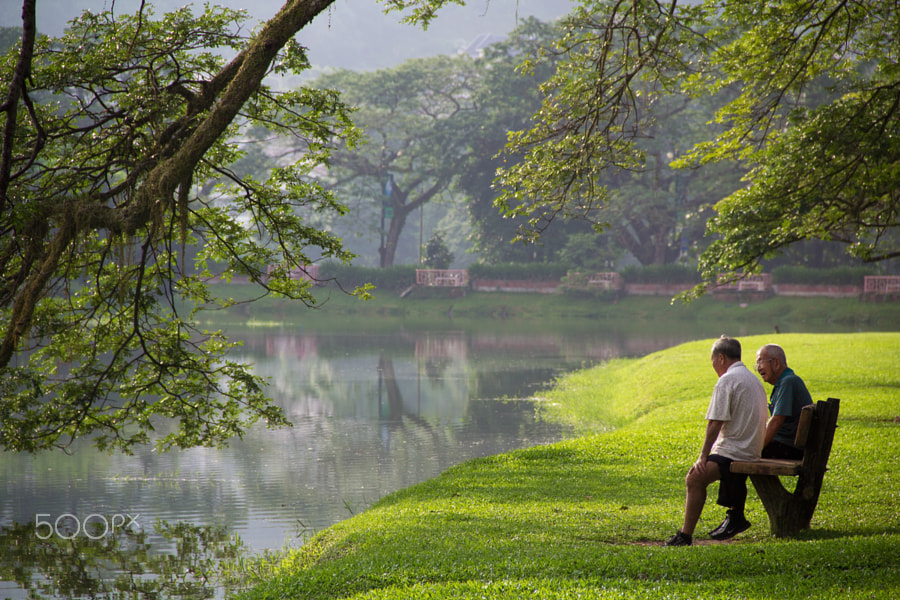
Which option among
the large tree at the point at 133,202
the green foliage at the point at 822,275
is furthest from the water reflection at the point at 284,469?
the green foliage at the point at 822,275

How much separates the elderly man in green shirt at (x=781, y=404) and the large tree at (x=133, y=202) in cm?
452

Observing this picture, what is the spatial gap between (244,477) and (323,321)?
101ft

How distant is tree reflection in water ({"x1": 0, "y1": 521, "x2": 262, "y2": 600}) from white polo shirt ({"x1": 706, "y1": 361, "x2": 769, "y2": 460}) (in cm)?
457

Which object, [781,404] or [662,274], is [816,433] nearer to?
[781,404]

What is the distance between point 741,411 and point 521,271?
147 feet

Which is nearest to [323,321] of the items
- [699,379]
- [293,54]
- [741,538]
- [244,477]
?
[699,379]

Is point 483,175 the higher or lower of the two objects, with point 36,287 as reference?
higher

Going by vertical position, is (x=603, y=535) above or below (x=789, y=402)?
→ below

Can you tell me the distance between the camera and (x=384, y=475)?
1155 cm

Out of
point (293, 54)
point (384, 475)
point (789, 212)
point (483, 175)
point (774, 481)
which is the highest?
point (483, 175)

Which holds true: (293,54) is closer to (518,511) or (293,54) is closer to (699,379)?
(518,511)

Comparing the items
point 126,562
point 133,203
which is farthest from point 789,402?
point 126,562

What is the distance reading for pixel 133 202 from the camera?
650 centimetres

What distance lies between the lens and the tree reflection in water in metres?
6.95
